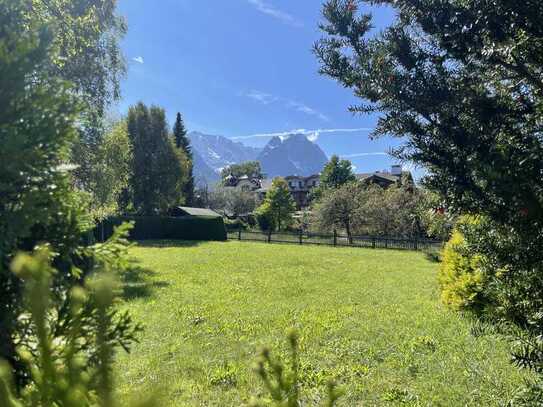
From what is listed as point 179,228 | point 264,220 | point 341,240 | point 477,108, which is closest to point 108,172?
point 477,108

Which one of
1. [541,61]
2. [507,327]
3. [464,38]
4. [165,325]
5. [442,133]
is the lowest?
[165,325]

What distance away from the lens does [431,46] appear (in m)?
2.35

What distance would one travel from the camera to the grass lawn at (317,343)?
4.23 m

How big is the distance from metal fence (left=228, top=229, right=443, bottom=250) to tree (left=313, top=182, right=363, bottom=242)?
18.8 feet

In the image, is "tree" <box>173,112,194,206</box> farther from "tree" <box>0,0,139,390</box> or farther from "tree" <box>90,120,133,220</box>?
"tree" <box>0,0,139,390</box>

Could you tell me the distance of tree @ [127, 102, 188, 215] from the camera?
34.1 metres

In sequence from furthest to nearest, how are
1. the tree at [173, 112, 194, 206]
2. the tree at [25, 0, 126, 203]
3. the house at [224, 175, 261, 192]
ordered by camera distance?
the house at [224, 175, 261, 192] → the tree at [173, 112, 194, 206] → the tree at [25, 0, 126, 203]

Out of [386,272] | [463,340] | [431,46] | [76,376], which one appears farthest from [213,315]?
[386,272]

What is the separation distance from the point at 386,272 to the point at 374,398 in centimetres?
1018

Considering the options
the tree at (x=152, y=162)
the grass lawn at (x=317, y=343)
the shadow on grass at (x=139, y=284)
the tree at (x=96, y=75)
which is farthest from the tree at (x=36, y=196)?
the tree at (x=152, y=162)

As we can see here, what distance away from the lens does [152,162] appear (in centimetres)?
3431

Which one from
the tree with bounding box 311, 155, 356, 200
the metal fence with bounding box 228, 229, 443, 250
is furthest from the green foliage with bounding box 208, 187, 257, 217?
the metal fence with bounding box 228, 229, 443, 250

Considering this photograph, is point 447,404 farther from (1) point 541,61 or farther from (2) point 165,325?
(2) point 165,325

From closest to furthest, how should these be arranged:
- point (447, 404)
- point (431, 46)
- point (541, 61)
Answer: point (541, 61)
point (431, 46)
point (447, 404)
